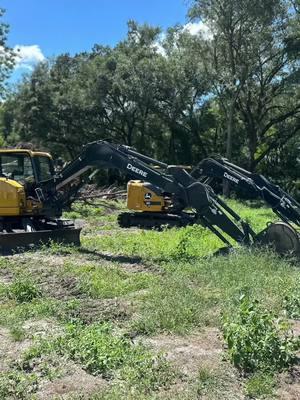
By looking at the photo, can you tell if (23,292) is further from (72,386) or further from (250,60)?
(250,60)

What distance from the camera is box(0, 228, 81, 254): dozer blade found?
12.8m

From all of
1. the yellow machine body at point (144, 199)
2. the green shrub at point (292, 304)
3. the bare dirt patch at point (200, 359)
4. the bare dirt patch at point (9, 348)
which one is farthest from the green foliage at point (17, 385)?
the yellow machine body at point (144, 199)

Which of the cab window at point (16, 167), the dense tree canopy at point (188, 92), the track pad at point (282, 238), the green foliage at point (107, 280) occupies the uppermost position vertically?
the dense tree canopy at point (188, 92)

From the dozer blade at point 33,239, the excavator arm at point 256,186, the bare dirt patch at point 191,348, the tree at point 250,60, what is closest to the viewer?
the bare dirt patch at point 191,348

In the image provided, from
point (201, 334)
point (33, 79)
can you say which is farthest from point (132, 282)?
point (33, 79)

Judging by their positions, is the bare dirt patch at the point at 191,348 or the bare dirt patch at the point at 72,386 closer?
the bare dirt patch at the point at 72,386

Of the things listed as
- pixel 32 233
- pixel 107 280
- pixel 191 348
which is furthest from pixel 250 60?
pixel 191 348

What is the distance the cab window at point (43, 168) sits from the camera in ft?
46.9

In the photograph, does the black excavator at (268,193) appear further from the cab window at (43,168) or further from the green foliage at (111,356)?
the green foliage at (111,356)

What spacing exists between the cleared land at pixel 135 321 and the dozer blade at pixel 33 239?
2.86 feet

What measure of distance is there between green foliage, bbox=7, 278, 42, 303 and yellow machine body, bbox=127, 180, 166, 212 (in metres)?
10.1

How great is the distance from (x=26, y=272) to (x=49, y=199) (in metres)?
4.18

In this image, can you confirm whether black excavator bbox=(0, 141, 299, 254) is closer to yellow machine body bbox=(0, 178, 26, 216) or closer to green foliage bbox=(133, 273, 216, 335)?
yellow machine body bbox=(0, 178, 26, 216)

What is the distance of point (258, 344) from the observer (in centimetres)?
548
